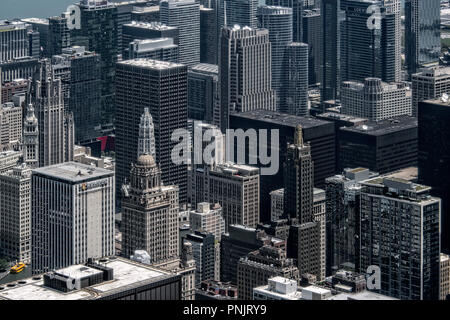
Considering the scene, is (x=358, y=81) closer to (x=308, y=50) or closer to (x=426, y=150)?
(x=308, y=50)

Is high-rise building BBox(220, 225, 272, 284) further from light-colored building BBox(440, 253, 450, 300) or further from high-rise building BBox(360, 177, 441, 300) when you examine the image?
light-colored building BBox(440, 253, 450, 300)

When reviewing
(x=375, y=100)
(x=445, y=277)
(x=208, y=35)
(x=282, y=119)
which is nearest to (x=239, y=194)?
(x=282, y=119)

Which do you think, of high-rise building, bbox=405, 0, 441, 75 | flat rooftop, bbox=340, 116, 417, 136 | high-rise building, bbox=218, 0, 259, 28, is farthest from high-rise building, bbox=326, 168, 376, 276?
high-rise building, bbox=218, 0, 259, 28

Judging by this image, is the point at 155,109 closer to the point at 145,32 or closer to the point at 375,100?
the point at 375,100
